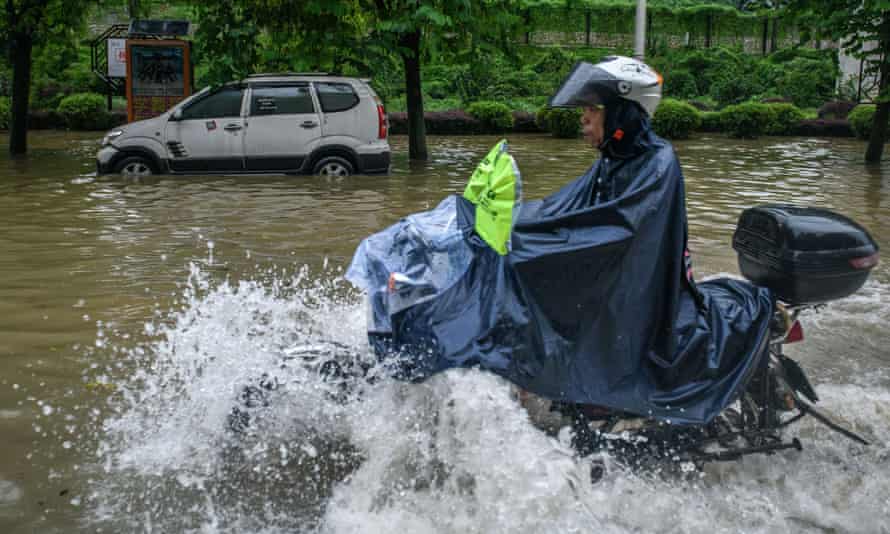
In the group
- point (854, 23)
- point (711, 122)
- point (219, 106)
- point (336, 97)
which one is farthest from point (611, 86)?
point (711, 122)

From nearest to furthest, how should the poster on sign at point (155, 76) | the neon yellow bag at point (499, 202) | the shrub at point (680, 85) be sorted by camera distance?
the neon yellow bag at point (499, 202), the poster on sign at point (155, 76), the shrub at point (680, 85)

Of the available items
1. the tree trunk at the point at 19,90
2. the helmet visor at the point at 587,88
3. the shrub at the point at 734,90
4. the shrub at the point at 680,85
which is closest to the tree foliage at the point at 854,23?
the helmet visor at the point at 587,88

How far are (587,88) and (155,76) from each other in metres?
15.5

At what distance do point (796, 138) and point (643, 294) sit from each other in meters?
22.7

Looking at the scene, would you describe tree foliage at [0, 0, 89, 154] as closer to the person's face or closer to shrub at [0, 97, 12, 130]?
shrub at [0, 97, 12, 130]

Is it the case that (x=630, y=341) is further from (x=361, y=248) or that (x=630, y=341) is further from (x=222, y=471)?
(x=222, y=471)

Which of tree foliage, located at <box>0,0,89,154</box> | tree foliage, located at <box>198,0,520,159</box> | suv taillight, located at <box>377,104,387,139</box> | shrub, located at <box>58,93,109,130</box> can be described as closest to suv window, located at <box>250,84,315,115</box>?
tree foliage, located at <box>198,0,520,159</box>

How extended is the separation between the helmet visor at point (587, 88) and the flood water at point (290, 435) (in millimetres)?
1162

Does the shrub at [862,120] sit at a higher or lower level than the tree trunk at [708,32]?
lower

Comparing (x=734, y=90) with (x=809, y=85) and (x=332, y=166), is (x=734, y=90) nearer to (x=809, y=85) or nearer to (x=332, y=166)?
(x=809, y=85)

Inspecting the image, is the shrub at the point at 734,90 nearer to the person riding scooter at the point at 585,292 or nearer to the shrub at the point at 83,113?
the shrub at the point at 83,113

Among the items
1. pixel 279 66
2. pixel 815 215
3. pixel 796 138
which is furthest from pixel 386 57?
pixel 796 138

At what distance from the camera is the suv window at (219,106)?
1310 cm

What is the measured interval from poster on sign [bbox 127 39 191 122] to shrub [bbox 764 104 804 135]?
Answer: 15.8 m
